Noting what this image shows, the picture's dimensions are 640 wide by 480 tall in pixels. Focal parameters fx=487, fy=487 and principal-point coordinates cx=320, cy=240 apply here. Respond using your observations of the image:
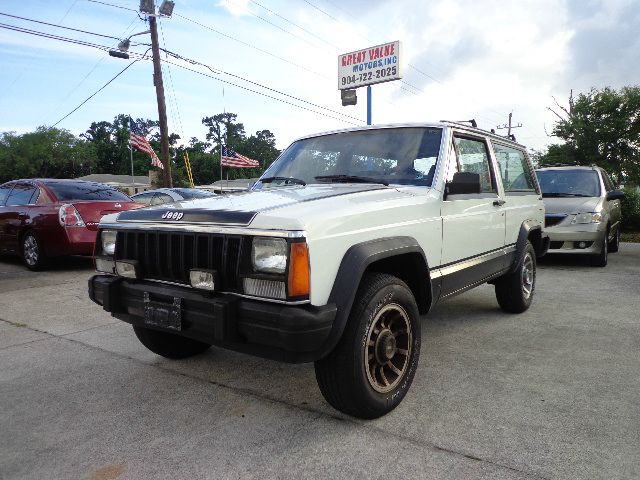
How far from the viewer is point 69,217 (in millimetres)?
7305

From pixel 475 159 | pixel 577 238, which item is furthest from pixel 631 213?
pixel 475 159

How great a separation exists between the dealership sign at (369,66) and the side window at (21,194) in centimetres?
1385

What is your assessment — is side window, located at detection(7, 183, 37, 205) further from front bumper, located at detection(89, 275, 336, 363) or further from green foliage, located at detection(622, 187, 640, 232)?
green foliage, located at detection(622, 187, 640, 232)

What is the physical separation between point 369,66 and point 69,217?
14647 mm

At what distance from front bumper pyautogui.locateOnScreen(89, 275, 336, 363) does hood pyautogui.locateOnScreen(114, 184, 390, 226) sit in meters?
0.39

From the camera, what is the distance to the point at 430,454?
2338mm

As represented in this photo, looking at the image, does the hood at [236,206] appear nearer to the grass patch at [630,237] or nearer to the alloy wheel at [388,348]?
the alloy wheel at [388,348]

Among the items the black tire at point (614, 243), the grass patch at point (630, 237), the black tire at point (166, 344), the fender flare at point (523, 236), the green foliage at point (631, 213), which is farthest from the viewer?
the green foliage at point (631, 213)

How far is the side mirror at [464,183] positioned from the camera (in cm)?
321

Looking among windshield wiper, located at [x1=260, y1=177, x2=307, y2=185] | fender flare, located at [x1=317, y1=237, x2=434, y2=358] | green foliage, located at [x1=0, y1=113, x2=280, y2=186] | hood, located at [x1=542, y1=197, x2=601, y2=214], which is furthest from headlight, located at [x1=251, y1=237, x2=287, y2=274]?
green foliage, located at [x1=0, y1=113, x2=280, y2=186]

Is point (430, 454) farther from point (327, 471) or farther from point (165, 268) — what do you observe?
point (165, 268)

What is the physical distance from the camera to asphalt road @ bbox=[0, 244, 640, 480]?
2277mm

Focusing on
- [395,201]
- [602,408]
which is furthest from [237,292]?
[602,408]

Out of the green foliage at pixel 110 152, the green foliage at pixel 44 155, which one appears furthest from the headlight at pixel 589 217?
the green foliage at pixel 44 155
